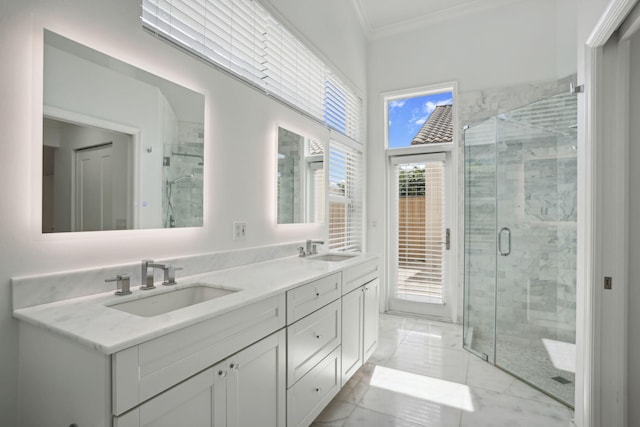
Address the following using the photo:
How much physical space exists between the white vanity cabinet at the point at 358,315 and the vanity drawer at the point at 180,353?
3.03 feet

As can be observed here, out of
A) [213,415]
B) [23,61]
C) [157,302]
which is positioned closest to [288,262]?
[157,302]

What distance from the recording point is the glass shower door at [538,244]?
2.45 metres

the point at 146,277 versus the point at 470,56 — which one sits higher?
the point at 470,56

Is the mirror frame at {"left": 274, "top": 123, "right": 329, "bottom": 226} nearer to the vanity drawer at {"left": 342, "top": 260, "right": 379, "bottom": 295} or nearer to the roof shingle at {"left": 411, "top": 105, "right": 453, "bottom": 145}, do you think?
the vanity drawer at {"left": 342, "top": 260, "right": 379, "bottom": 295}

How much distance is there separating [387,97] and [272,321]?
11.6 ft

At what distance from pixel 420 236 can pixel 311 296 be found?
2.66 metres

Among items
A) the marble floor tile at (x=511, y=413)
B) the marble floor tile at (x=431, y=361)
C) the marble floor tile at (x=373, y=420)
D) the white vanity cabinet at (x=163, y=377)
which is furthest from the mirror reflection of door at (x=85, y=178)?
the marble floor tile at (x=431, y=361)

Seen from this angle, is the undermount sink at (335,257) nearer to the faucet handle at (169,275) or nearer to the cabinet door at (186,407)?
the faucet handle at (169,275)

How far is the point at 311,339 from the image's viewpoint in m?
1.83

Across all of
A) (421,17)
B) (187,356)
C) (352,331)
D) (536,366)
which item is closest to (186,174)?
(187,356)

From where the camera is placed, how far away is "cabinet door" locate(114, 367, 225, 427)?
0.95m

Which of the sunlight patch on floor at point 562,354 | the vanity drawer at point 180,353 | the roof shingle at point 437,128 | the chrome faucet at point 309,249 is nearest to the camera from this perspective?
the vanity drawer at point 180,353

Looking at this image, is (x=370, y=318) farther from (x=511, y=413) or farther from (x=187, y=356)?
(x=187, y=356)

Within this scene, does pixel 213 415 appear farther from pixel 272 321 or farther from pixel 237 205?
pixel 237 205
